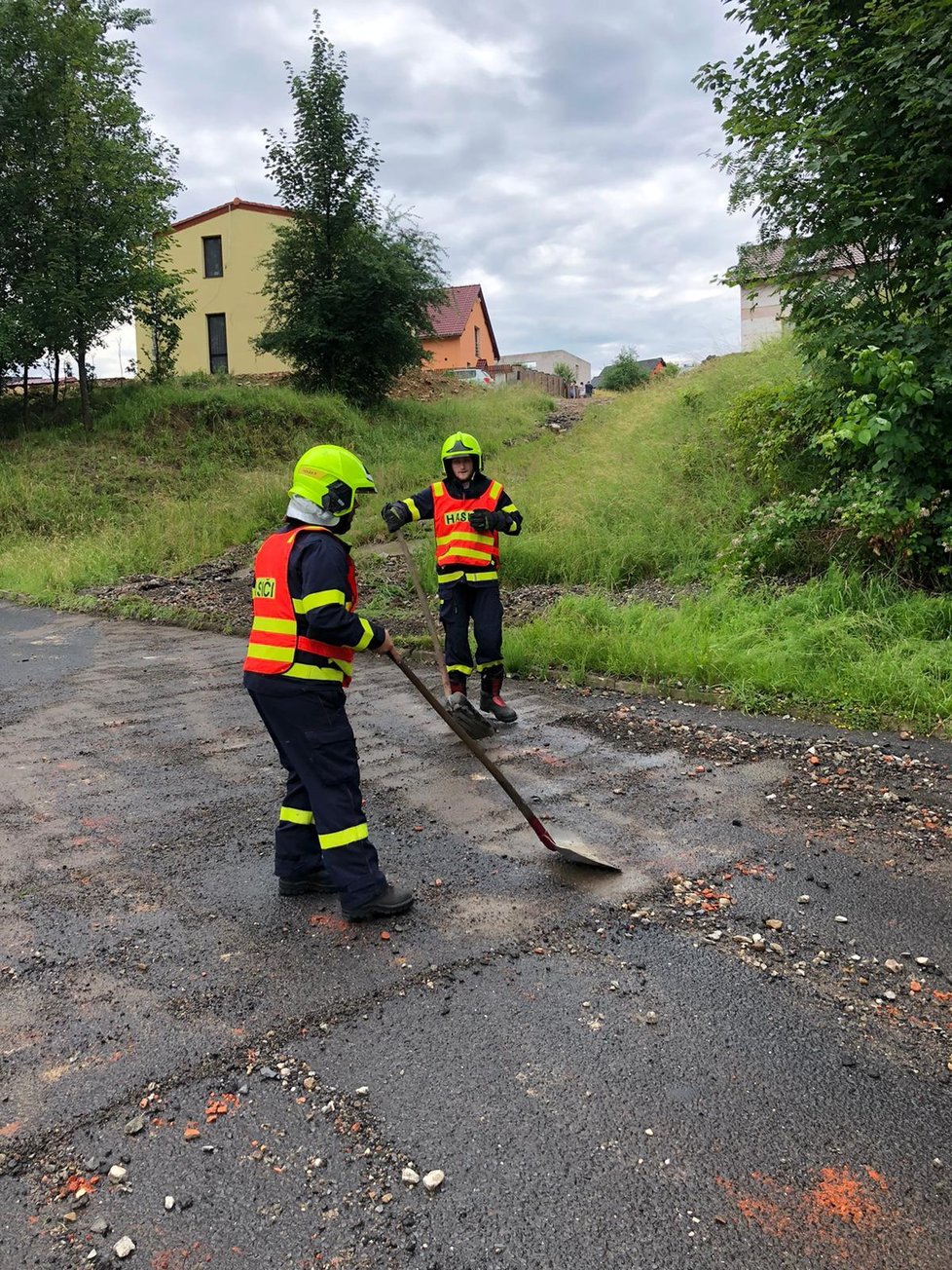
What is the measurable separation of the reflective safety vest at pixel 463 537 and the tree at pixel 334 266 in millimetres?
17127

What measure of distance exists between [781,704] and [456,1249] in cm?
467

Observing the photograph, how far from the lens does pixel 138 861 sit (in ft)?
12.9

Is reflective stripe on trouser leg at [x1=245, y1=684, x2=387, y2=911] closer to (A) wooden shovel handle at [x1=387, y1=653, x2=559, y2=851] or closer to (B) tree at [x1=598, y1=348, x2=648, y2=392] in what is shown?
(A) wooden shovel handle at [x1=387, y1=653, x2=559, y2=851]

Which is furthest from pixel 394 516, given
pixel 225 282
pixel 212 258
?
pixel 212 258

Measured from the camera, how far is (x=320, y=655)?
3418 millimetres

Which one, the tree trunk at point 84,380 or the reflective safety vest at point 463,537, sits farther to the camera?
the tree trunk at point 84,380

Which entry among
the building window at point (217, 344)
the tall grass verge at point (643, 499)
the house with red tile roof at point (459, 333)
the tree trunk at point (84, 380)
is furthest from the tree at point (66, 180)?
the house with red tile roof at point (459, 333)

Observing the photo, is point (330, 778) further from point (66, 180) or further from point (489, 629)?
point (66, 180)

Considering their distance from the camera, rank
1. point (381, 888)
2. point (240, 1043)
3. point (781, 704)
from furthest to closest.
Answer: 1. point (781, 704)
2. point (381, 888)
3. point (240, 1043)

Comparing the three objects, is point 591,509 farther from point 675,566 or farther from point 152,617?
point 152,617

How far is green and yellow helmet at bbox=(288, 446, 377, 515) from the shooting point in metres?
3.40

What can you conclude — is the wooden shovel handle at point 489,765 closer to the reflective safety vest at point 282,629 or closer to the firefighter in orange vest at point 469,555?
the reflective safety vest at point 282,629

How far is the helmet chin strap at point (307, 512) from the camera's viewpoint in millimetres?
3428

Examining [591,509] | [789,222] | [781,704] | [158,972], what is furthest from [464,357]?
[158,972]
